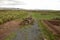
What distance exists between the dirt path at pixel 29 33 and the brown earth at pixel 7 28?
19 centimetres

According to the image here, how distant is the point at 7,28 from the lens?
464cm

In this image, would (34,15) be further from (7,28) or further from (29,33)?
(7,28)

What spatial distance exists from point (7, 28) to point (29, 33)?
0.68m

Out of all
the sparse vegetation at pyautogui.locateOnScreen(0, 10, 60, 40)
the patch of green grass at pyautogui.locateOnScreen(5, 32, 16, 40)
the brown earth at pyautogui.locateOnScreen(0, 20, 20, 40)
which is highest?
the sparse vegetation at pyautogui.locateOnScreen(0, 10, 60, 40)

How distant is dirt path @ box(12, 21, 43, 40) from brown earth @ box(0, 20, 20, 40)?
0.64 feet

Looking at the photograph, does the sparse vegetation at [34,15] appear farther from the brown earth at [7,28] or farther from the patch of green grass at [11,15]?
the brown earth at [7,28]

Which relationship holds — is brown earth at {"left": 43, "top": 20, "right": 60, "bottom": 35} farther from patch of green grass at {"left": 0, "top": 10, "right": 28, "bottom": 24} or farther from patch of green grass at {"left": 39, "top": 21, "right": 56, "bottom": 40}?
patch of green grass at {"left": 0, "top": 10, "right": 28, "bottom": 24}

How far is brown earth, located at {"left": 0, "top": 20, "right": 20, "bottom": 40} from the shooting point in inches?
173

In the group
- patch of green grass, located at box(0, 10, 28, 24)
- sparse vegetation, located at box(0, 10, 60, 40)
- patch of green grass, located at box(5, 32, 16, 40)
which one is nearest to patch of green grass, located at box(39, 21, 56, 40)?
sparse vegetation, located at box(0, 10, 60, 40)

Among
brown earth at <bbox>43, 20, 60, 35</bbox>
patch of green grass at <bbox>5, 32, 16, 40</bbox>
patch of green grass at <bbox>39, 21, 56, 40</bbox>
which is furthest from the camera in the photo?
brown earth at <bbox>43, 20, 60, 35</bbox>

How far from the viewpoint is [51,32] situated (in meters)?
4.63

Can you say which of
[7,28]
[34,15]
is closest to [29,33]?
[7,28]

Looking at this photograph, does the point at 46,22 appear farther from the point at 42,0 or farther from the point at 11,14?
the point at 11,14

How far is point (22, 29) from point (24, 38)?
526mm
